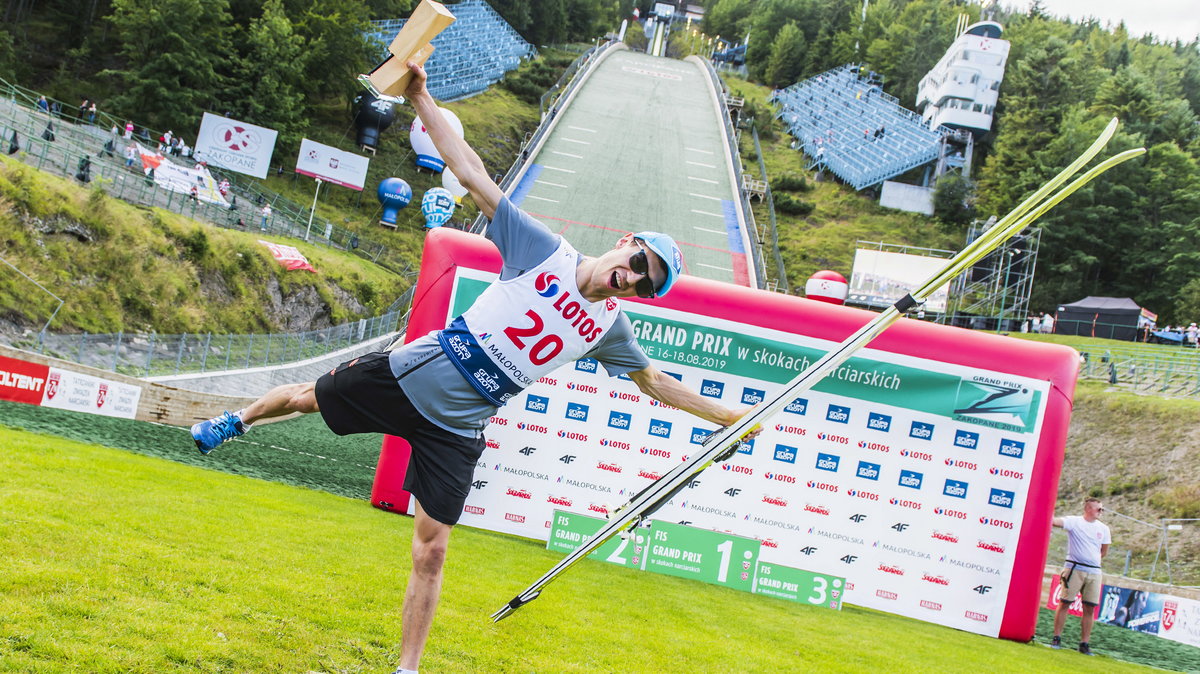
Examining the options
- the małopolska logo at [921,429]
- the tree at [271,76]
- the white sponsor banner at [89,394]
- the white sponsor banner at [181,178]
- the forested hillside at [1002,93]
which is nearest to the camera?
the małopolska logo at [921,429]

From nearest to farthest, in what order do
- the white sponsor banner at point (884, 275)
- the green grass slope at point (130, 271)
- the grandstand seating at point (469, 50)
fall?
the green grass slope at point (130, 271)
the white sponsor banner at point (884, 275)
the grandstand seating at point (469, 50)

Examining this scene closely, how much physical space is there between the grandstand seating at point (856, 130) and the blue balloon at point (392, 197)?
35.9 metres

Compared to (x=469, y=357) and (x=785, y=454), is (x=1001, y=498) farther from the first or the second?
(x=469, y=357)

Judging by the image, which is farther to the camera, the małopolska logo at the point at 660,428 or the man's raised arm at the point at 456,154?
the małopolska logo at the point at 660,428

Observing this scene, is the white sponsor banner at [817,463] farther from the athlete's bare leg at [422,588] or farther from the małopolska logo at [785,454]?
the athlete's bare leg at [422,588]

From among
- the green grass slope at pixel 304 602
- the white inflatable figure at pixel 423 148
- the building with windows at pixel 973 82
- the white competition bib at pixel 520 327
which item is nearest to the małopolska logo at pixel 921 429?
the green grass slope at pixel 304 602

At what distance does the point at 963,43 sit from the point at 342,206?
5602 centimetres

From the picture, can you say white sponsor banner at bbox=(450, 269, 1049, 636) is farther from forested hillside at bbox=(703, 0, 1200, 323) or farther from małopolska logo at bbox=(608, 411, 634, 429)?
forested hillside at bbox=(703, 0, 1200, 323)

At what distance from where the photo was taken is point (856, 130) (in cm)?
7438

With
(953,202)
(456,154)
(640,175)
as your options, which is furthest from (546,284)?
(953,202)

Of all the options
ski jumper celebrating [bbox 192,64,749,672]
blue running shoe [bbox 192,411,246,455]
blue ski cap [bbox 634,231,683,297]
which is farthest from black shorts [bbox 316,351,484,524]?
blue ski cap [bbox 634,231,683,297]

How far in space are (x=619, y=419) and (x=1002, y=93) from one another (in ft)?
251

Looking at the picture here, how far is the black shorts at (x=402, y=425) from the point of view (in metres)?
4.23

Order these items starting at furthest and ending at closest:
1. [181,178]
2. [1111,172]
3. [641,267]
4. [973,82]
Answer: [973,82] < [1111,172] < [181,178] < [641,267]
